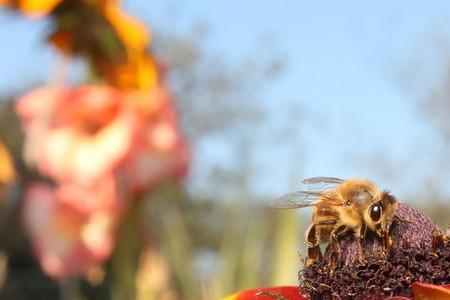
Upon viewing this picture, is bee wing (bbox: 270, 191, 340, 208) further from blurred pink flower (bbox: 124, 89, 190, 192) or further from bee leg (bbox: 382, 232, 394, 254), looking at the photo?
blurred pink flower (bbox: 124, 89, 190, 192)

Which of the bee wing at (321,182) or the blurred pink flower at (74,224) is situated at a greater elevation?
the bee wing at (321,182)

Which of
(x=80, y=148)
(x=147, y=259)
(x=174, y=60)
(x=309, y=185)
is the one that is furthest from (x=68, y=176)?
(x=174, y=60)

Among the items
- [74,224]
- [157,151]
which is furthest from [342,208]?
[74,224]

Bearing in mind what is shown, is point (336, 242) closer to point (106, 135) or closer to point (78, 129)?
point (106, 135)

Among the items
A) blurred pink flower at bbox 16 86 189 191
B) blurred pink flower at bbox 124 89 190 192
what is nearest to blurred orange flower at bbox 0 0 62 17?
blurred pink flower at bbox 16 86 189 191

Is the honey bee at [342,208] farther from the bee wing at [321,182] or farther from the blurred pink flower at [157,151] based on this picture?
the blurred pink flower at [157,151]

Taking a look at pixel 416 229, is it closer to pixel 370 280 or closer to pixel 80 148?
pixel 370 280

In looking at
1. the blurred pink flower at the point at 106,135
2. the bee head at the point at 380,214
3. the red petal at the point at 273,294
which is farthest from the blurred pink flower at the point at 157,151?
the bee head at the point at 380,214
